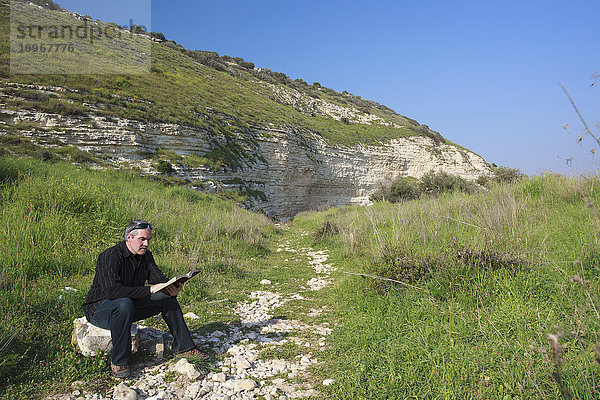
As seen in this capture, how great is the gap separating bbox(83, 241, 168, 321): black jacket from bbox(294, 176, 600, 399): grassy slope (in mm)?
2435

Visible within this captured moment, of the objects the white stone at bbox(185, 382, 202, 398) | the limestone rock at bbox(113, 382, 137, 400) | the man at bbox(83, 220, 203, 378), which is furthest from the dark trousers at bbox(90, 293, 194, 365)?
the white stone at bbox(185, 382, 202, 398)

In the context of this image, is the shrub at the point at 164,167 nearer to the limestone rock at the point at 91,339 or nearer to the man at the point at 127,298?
the man at the point at 127,298

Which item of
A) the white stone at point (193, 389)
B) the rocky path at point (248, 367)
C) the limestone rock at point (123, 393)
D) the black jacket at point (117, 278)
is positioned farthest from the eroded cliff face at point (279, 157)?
the white stone at point (193, 389)

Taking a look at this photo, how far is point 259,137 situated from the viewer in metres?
28.1

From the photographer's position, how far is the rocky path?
3.03 meters

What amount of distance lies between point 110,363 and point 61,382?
0.47 m

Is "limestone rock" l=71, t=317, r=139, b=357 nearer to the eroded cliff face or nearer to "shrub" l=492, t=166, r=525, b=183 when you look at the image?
"shrub" l=492, t=166, r=525, b=183

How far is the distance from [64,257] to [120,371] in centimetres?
374

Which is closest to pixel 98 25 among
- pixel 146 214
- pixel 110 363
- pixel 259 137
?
pixel 259 137

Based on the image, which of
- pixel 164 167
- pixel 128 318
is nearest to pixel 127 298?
pixel 128 318

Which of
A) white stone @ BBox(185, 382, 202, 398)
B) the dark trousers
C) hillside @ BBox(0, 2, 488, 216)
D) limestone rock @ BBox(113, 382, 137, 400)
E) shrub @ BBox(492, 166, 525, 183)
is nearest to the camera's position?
limestone rock @ BBox(113, 382, 137, 400)

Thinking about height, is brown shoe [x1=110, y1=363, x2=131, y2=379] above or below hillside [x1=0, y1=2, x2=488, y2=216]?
below

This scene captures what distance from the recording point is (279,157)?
28625 mm

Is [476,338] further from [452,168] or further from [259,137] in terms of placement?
[452,168]
